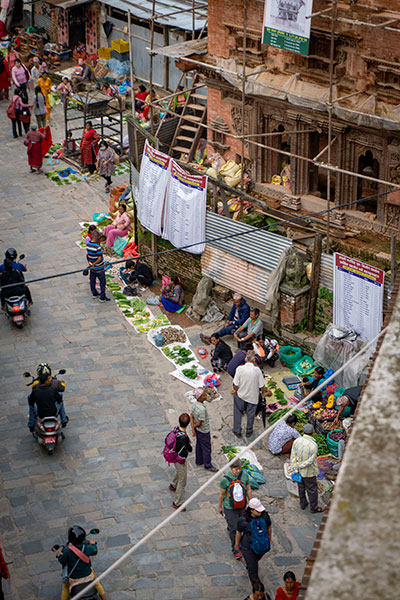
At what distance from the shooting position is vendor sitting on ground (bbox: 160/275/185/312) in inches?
725

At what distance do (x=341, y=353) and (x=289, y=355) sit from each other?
3.77 feet

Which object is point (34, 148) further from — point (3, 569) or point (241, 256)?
point (3, 569)

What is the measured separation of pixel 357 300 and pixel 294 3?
5358 millimetres

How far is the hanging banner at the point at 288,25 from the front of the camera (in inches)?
659

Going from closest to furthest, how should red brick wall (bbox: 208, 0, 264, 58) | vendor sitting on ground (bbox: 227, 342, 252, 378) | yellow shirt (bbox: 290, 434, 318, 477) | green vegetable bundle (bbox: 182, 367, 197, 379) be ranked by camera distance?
yellow shirt (bbox: 290, 434, 318, 477), vendor sitting on ground (bbox: 227, 342, 252, 378), green vegetable bundle (bbox: 182, 367, 197, 379), red brick wall (bbox: 208, 0, 264, 58)

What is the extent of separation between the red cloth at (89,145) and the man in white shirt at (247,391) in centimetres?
1075

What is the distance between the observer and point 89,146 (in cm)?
2384

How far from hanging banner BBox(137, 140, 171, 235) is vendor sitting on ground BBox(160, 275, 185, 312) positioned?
1.23 meters

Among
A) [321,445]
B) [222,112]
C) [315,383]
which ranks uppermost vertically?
[222,112]

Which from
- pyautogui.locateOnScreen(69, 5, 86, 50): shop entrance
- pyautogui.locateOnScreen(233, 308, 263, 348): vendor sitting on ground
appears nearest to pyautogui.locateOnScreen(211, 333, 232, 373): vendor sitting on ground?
pyautogui.locateOnScreen(233, 308, 263, 348): vendor sitting on ground

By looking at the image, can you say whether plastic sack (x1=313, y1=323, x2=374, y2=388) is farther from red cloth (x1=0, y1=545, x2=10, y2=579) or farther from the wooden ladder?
the wooden ladder

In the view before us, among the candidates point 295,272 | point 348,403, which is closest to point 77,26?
point 295,272

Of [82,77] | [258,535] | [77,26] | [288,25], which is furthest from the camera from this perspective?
[77,26]

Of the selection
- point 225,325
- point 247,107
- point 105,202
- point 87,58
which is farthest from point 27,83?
point 225,325
